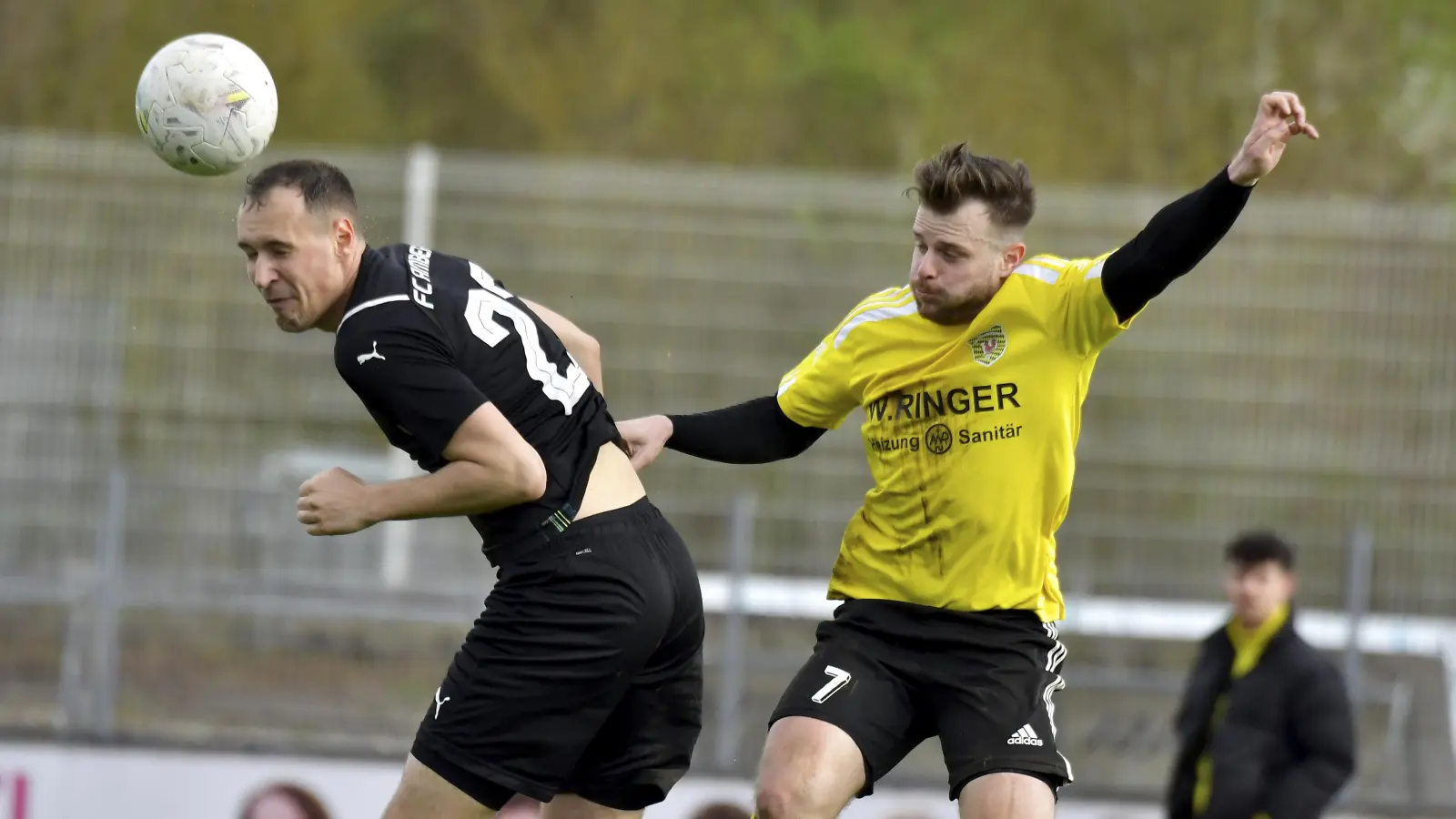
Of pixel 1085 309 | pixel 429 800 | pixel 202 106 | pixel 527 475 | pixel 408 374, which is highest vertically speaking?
pixel 202 106

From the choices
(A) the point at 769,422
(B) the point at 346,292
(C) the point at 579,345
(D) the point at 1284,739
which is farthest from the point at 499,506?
(D) the point at 1284,739

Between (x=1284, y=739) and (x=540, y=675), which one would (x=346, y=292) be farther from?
(x=1284, y=739)

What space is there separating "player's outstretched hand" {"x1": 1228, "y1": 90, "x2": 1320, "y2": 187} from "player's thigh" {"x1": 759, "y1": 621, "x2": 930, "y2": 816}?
5.05ft

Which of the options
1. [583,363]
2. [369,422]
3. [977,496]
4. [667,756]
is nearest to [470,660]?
[667,756]

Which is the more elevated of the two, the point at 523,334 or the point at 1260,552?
the point at 523,334

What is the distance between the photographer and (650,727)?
4.68 meters

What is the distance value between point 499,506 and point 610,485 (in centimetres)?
38

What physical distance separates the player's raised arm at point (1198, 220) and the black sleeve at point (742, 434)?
115 cm

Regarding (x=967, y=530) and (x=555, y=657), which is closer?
(x=555, y=657)

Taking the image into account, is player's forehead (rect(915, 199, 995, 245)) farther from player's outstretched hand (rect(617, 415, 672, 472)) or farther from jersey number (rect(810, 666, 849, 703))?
jersey number (rect(810, 666, 849, 703))

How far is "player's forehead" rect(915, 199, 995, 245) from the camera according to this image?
4.73 m

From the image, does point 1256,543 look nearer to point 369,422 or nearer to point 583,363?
point 583,363

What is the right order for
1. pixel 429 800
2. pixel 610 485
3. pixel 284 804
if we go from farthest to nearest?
pixel 284 804, pixel 610 485, pixel 429 800

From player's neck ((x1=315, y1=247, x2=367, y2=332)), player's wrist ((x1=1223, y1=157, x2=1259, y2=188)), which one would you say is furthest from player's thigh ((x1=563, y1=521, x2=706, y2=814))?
player's wrist ((x1=1223, y1=157, x2=1259, y2=188))
